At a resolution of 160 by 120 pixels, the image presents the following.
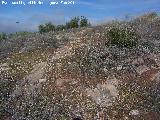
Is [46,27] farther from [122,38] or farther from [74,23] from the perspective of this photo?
[122,38]

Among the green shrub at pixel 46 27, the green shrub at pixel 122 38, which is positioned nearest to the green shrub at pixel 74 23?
the green shrub at pixel 46 27

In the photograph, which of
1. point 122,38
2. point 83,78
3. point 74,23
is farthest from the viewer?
point 74,23

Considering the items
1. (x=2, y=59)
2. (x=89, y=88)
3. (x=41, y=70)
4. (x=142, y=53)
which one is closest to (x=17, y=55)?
(x=2, y=59)

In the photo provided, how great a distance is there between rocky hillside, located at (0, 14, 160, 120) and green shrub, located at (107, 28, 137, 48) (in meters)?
0.12

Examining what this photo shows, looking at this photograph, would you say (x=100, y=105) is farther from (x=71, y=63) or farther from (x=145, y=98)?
(x=71, y=63)

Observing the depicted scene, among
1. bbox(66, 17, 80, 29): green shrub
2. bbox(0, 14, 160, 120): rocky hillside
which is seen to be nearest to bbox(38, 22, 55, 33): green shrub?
bbox(66, 17, 80, 29): green shrub

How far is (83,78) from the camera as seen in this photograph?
27.0 m

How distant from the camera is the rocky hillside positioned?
2442cm

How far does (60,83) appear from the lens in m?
26.7

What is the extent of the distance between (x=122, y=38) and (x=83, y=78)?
5.38 meters

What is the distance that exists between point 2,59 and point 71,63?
270 inches

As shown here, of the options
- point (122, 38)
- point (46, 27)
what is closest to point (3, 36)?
point (46, 27)

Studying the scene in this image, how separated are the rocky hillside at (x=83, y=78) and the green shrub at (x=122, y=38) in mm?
117

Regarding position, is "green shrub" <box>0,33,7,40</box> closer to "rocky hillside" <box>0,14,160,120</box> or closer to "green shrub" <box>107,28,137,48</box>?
"rocky hillside" <box>0,14,160,120</box>
